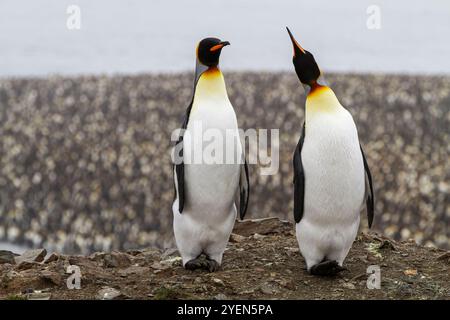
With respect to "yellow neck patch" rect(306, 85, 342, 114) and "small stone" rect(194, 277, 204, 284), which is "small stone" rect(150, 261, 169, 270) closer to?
"small stone" rect(194, 277, 204, 284)

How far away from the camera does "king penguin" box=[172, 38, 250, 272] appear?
5203 mm

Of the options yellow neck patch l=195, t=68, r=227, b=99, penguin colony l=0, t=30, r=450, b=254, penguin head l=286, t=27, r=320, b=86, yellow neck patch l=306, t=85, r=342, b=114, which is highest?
penguin head l=286, t=27, r=320, b=86

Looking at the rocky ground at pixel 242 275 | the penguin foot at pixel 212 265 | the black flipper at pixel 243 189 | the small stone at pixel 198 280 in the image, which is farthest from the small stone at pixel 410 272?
the small stone at pixel 198 280

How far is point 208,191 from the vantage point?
5.25m

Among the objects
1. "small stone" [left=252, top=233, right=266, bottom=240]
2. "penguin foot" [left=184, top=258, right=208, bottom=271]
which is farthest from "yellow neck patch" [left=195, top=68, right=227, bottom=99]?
"small stone" [left=252, top=233, right=266, bottom=240]

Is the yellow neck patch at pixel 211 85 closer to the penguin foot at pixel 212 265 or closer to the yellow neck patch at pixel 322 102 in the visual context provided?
the yellow neck patch at pixel 322 102

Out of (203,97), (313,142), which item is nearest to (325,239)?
(313,142)

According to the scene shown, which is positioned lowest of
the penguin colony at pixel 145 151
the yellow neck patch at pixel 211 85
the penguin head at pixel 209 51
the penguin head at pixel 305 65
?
the penguin colony at pixel 145 151

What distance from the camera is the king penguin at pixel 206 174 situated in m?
5.20

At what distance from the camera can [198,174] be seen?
17.2 feet

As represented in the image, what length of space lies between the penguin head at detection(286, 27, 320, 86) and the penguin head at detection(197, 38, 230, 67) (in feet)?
1.97

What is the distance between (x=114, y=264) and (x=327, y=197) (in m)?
2.18

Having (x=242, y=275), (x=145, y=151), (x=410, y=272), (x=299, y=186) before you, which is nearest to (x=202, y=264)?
(x=242, y=275)
